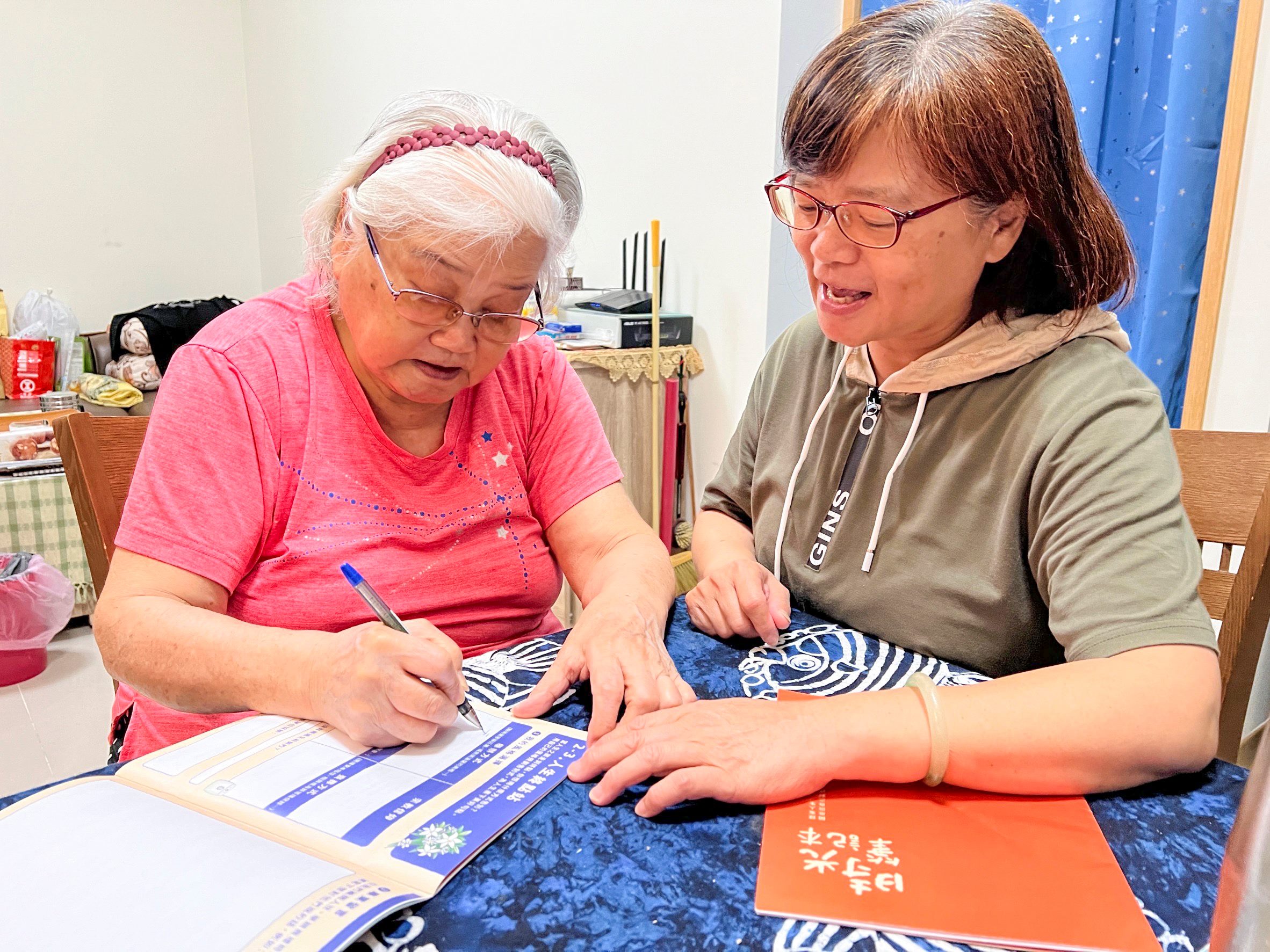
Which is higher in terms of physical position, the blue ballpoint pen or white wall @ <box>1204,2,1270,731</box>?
white wall @ <box>1204,2,1270,731</box>

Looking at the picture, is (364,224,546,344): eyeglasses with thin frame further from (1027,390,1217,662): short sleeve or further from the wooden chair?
the wooden chair

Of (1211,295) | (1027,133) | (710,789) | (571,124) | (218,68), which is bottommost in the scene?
(710,789)

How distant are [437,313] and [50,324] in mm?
4410

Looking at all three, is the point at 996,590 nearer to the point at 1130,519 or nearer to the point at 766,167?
the point at 1130,519

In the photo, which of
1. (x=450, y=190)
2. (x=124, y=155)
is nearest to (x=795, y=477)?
(x=450, y=190)

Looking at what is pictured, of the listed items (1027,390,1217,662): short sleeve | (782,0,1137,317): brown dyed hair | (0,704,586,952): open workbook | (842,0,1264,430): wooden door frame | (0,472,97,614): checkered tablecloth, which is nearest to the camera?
(0,704,586,952): open workbook

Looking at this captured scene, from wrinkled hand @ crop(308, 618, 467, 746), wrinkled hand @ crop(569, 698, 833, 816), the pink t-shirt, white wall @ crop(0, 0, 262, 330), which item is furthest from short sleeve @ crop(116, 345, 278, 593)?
white wall @ crop(0, 0, 262, 330)

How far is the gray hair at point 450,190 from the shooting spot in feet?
3.30

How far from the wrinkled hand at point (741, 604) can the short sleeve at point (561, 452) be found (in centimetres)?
25

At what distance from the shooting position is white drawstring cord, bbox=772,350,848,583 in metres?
1.25

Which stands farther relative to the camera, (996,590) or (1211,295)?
(1211,295)

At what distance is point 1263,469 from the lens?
1.15 m

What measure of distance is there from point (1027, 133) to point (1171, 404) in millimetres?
1443

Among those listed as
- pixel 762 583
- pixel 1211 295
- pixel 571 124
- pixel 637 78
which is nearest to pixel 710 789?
pixel 762 583
